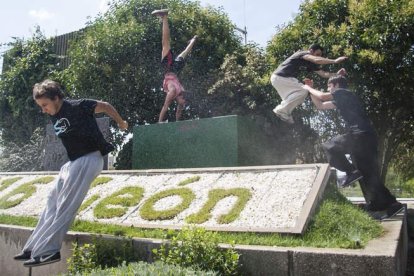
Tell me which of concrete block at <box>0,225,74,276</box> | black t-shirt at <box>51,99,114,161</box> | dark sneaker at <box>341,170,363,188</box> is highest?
black t-shirt at <box>51,99,114,161</box>

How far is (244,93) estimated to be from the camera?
11227 mm

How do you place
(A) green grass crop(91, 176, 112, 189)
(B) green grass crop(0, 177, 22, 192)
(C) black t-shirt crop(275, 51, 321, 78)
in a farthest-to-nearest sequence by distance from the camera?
(B) green grass crop(0, 177, 22, 192) < (C) black t-shirt crop(275, 51, 321, 78) < (A) green grass crop(91, 176, 112, 189)

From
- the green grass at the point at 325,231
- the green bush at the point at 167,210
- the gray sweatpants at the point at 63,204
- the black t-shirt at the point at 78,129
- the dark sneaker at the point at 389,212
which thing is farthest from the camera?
the green bush at the point at 167,210

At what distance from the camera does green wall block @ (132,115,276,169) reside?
7.90 meters

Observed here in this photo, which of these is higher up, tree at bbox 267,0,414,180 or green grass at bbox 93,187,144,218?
tree at bbox 267,0,414,180

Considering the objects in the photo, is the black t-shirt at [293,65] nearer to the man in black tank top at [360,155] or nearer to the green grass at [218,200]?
the man in black tank top at [360,155]

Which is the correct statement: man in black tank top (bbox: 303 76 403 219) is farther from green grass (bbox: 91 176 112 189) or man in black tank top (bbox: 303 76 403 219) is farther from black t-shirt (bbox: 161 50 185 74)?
black t-shirt (bbox: 161 50 185 74)

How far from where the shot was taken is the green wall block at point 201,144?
790cm

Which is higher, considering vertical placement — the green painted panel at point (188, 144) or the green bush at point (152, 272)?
the green painted panel at point (188, 144)

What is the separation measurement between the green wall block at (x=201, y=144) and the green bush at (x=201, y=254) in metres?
4.05

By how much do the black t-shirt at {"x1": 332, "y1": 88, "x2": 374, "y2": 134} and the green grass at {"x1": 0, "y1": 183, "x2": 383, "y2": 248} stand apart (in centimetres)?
97

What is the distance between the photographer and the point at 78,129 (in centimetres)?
454

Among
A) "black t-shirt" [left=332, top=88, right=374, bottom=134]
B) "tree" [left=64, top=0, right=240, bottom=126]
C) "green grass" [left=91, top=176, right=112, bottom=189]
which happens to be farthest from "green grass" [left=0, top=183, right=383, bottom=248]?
"tree" [left=64, top=0, right=240, bottom=126]

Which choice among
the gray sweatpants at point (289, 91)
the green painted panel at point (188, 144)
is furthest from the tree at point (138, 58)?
the gray sweatpants at point (289, 91)
